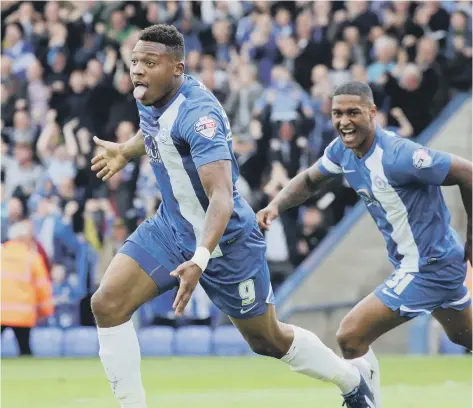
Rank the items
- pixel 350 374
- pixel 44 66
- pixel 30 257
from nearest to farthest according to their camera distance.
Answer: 1. pixel 350 374
2. pixel 30 257
3. pixel 44 66

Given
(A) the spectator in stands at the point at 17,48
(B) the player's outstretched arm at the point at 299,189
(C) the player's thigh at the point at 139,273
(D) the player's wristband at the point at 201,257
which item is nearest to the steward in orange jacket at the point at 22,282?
(A) the spectator in stands at the point at 17,48

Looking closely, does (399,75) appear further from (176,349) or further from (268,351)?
(268,351)

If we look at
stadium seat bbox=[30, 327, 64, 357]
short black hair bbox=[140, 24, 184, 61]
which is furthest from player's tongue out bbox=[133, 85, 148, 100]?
stadium seat bbox=[30, 327, 64, 357]

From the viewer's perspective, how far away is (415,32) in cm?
1582

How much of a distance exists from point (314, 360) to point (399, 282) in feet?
3.27

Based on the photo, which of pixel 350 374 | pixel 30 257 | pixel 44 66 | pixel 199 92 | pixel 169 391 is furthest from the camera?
pixel 44 66

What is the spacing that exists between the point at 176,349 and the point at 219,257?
841 cm

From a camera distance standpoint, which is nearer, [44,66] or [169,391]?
[169,391]

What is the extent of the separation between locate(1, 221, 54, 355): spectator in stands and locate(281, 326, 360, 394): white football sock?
8.11 meters

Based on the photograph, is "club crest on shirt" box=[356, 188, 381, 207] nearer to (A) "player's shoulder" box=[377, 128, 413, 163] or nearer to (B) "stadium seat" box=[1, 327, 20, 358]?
(A) "player's shoulder" box=[377, 128, 413, 163]

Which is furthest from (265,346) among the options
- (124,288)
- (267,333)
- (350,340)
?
(124,288)

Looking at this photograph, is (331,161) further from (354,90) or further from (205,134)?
(205,134)

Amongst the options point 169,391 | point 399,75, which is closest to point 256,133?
point 399,75

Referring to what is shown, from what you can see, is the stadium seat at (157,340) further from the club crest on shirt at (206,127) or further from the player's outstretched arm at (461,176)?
the club crest on shirt at (206,127)
